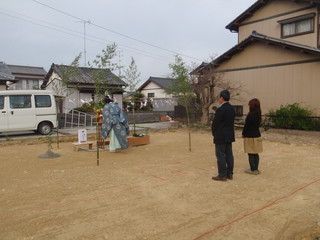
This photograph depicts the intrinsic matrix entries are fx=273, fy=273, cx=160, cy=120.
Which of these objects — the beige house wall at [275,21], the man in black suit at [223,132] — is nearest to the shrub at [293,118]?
the beige house wall at [275,21]

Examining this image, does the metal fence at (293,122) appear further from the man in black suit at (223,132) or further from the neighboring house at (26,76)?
the neighboring house at (26,76)

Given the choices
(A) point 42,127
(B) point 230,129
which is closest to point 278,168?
(B) point 230,129

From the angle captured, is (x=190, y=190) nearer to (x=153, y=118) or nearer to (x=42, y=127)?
(x=42, y=127)

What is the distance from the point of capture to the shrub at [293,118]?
10523 millimetres

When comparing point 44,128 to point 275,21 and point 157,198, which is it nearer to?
point 157,198

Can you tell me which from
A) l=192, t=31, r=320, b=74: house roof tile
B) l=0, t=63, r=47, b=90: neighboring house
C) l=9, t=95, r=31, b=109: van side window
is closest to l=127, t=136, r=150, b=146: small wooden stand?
l=9, t=95, r=31, b=109: van side window

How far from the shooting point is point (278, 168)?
5.79m

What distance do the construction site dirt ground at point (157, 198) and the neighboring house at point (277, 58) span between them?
5292 mm

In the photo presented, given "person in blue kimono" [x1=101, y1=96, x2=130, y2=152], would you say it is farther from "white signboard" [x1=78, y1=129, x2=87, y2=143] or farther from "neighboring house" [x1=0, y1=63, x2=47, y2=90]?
"neighboring house" [x1=0, y1=63, x2=47, y2=90]

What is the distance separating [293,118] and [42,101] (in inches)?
404

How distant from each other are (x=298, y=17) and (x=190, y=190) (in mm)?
12089

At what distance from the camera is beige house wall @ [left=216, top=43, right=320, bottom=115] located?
11.1 meters

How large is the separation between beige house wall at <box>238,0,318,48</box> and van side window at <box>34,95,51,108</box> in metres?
11.2

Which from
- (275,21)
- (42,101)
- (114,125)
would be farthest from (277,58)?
(42,101)
